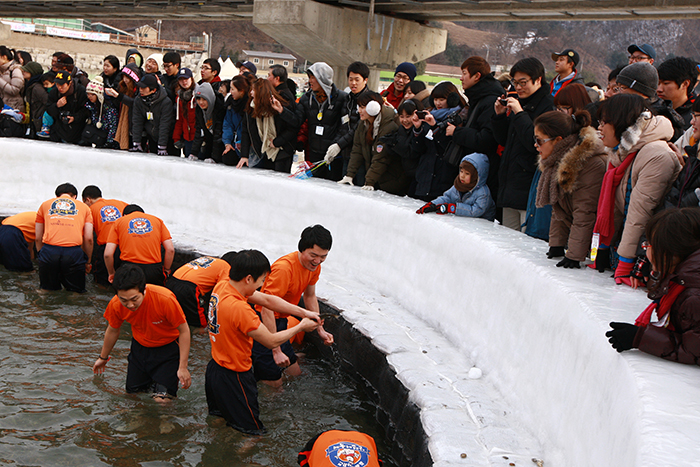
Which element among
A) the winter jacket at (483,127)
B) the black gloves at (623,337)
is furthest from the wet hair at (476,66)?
the black gloves at (623,337)

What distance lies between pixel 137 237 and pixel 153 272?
1.32ft

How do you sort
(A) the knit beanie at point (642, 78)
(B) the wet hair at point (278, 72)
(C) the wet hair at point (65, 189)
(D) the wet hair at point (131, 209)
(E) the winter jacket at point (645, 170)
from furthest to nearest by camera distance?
→ (B) the wet hair at point (278, 72), (C) the wet hair at point (65, 189), (D) the wet hair at point (131, 209), (A) the knit beanie at point (642, 78), (E) the winter jacket at point (645, 170)

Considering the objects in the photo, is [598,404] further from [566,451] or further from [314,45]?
[314,45]

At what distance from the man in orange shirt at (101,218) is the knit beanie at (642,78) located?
5.74m

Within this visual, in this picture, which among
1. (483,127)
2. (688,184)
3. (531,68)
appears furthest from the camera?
(483,127)

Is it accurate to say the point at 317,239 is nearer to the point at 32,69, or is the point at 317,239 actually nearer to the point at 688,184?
the point at 688,184

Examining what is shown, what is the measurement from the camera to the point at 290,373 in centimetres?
541

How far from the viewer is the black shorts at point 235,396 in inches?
170

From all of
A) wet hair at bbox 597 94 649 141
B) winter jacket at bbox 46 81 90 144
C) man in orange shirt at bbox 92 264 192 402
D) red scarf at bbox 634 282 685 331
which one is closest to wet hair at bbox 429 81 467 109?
wet hair at bbox 597 94 649 141

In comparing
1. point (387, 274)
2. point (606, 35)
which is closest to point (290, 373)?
point (387, 274)

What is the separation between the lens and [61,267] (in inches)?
281

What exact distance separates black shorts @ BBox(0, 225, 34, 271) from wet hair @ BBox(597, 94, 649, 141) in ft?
22.4

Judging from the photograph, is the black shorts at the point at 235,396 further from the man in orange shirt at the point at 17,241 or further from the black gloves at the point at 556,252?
the man in orange shirt at the point at 17,241

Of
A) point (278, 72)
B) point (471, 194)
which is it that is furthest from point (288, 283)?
point (278, 72)
